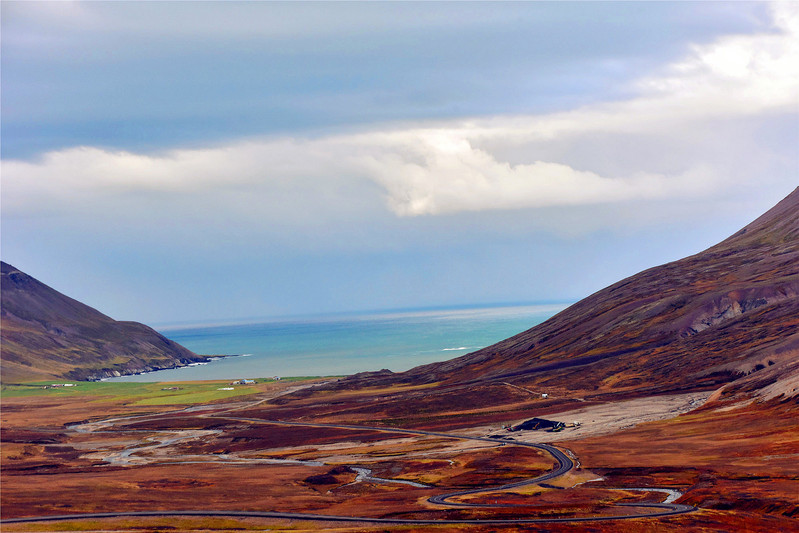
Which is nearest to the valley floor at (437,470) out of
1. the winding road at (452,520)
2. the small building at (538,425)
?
the winding road at (452,520)

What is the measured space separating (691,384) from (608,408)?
87.0 ft

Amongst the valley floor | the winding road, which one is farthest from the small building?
the winding road

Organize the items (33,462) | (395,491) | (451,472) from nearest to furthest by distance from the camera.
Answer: (395,491) → (451,472) → (33,462)

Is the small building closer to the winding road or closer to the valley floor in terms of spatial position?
the valley floor

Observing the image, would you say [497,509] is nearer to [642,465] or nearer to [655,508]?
[655,508]

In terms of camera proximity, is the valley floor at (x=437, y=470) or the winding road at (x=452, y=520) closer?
the winding road at (x=452, y=520)

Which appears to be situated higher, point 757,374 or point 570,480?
point 757,374

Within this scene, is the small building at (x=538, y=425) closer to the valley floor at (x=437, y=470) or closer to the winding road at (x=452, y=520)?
the valley floor at (x=437, y=470)

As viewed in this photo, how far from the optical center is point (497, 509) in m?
86.2

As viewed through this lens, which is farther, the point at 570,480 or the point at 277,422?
the point at 277,422

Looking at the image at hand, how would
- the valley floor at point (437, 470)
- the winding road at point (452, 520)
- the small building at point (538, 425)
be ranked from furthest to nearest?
the small building at point (538, 425) < the valley floor at point (437, 470) < the winding road at point (452, 520)

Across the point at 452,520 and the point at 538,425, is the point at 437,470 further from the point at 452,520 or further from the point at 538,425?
the point at 538,425

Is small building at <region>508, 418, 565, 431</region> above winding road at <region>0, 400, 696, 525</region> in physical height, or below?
above

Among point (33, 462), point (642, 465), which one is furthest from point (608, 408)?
point (33, 462)
